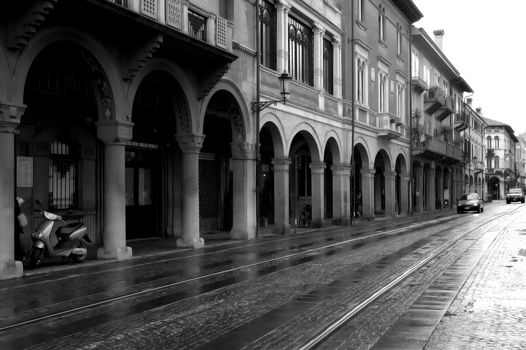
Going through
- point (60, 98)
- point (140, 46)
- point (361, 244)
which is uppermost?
point (140, 46)

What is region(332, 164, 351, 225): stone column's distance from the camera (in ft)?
99.5

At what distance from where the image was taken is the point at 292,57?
84.9 feet

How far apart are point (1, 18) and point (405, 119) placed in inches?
1431

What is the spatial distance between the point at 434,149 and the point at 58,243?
40.2 meters

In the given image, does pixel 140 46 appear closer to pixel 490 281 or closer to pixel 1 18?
pixel 1 18

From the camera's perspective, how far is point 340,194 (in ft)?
99.7

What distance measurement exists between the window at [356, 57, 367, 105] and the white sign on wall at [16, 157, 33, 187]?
69.8 feet

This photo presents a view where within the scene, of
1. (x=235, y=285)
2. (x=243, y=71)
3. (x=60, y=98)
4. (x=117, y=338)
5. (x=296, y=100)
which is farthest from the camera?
(x=296, y=100)

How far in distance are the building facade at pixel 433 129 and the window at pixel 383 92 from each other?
700 centimetres

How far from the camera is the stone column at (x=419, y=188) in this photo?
47906mm

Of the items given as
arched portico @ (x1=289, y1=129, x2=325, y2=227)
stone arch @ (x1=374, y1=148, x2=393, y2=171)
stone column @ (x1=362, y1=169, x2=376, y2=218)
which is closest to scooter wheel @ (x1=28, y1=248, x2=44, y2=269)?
arched portico @ (x1=289, y1=129, x2=325, y2=227)

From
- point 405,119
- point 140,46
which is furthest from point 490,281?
point 405,119

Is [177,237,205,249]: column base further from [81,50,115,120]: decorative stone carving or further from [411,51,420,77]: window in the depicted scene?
[411,51,420,77]: window

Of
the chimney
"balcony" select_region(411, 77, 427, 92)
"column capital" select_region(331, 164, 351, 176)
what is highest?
the chimney
